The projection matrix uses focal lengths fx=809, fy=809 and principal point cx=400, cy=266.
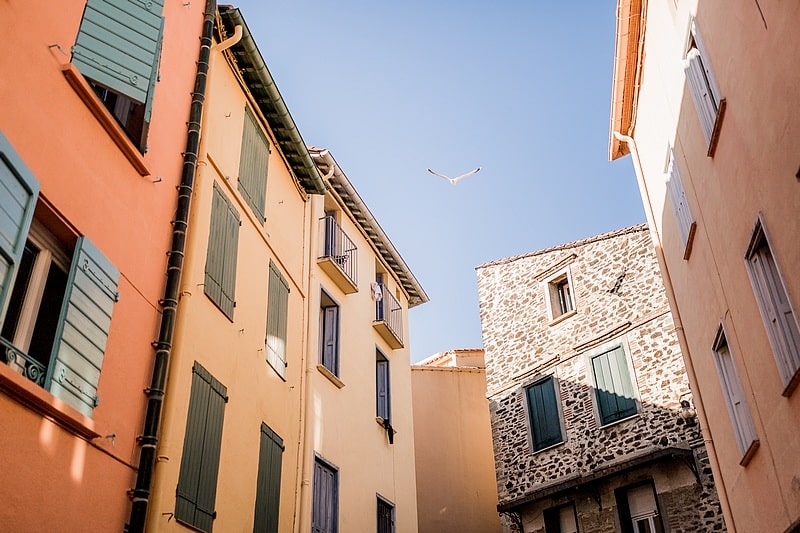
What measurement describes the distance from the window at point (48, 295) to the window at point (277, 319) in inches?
171

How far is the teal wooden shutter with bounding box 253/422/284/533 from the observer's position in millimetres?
10469

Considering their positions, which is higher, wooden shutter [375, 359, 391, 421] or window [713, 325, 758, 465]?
wooden shutter [375, 359, 391, 421]

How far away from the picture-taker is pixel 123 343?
25.7 ft

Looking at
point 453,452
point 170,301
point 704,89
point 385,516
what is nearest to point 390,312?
point 385,516

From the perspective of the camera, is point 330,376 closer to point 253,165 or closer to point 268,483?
point 268,483

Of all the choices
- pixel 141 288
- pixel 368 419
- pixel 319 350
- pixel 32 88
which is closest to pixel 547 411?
pixel 368 419

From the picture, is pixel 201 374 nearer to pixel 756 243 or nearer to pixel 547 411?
pixel 756 243

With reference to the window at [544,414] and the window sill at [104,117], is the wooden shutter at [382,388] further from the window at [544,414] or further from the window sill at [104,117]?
the window sill at [104,117]

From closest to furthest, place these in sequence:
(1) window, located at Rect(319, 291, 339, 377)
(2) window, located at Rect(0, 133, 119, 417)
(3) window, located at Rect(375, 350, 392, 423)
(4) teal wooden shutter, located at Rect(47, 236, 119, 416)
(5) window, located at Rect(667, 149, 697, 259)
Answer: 1. (2) window, located at Rect(0, 133, 119, 417)
2. (4) teal wooden shutter, located at Rect(47, 236, 119, 416)
3. (5) window, located at Rect(667, 149, 697, 259)
4. (1) window, located at Rect(319, 291, 339, 377)
5. (3) window, located at Rect(375, 350, 392, 423)

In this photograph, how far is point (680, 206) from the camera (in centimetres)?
1157

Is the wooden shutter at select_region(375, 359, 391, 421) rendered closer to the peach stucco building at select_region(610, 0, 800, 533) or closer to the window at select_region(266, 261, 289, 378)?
the window at select_region(266, 261, 289, 378)

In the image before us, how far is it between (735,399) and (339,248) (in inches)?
317

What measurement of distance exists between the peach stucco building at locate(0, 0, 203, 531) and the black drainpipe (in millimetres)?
101

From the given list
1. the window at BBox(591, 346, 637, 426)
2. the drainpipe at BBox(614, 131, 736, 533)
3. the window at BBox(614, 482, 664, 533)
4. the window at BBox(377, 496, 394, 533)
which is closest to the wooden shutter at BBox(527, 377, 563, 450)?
the window at BBox(591, 346, 637, 426)
